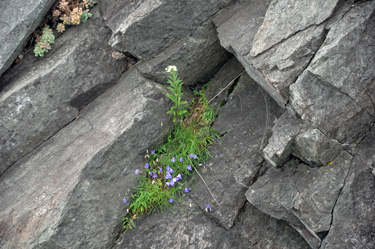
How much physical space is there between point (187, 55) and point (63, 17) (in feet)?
6.38

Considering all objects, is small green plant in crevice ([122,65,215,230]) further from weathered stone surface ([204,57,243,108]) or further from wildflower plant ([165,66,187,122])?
weathered stone surface ([204,57,243,108])

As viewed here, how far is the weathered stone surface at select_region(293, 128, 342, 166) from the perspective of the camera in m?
3.26

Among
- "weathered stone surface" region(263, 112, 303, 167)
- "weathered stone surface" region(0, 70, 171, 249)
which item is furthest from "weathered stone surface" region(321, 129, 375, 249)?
"weathered stone surface" region(0, 70, 171, 249)

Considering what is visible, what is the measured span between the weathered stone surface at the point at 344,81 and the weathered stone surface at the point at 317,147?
8cm

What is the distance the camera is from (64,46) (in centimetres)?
446

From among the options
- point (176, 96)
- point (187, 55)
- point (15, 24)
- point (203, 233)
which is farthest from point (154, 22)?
point (203, 233)

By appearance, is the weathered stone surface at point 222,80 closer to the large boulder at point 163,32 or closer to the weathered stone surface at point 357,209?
the large boulder at point 163,32

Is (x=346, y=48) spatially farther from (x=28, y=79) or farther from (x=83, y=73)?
(x=28, y=79)

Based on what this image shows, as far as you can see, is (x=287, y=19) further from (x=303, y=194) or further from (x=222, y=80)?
(x=303, y=194)

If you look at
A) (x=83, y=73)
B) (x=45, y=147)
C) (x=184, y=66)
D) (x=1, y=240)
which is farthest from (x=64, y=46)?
(x=1, y=240)

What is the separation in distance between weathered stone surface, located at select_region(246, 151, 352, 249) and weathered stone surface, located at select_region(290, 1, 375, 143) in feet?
1.23

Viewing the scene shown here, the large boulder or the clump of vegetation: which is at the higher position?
the clump of vegetation

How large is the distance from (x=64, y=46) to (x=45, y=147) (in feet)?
4.93

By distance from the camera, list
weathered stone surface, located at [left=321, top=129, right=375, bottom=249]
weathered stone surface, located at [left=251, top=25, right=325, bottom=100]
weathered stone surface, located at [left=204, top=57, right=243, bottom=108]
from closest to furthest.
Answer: weathered stone surface, located at [left=321, top=129, right=375, bottom=249]
weathered stone surface, located at [left=251, top=25, right=325, bottom=100]
weathered stone surface, located at [left=204, top=57, right=243, bottom=108]
